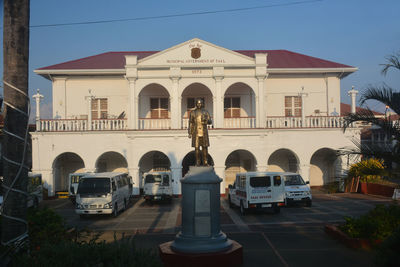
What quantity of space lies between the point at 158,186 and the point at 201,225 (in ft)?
42.8

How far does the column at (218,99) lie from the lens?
79.5 feet

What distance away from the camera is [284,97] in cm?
2820

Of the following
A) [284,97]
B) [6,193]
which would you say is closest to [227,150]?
[284,97]

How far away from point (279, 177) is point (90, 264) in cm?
1344

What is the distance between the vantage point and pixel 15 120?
18.7 feet

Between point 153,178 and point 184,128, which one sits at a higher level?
point 184,128

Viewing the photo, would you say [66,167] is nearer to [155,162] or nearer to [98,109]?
[98,109]

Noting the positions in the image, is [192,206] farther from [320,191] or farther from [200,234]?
[320,191]

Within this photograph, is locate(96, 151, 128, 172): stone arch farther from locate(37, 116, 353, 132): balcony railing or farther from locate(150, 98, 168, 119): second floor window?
locate(150, 98, 168, 119): second floor window

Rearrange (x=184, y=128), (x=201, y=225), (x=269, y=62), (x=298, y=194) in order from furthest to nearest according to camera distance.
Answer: (x=269, y=62)
(x=184, y=128)
(x=298, y=194)
(x=201, y=225)

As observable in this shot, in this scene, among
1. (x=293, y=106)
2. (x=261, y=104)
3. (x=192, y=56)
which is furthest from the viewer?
(x=293, y=106)

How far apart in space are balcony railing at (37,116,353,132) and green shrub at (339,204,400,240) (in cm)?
1456

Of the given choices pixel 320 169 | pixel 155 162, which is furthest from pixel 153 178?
pixel 320 169

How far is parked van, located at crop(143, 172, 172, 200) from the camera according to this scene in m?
21.4
